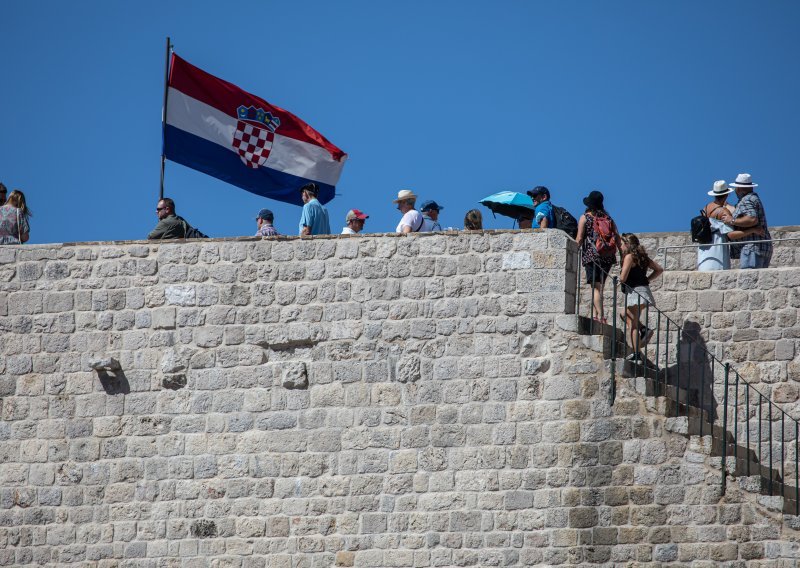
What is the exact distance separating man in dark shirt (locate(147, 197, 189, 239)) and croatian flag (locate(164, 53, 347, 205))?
1.70 m

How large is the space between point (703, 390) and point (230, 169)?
651 cm

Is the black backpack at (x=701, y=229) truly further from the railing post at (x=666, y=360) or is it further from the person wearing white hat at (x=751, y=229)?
the railing post at (x=666, y=360)

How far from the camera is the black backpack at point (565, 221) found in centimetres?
1691

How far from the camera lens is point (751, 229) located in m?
16.3

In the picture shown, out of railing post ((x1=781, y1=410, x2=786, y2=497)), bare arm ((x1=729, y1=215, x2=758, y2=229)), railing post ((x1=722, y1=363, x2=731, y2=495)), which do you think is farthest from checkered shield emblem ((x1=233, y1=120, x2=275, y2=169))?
railing post ((x1=781, y1=410, x2=786, y2=497))

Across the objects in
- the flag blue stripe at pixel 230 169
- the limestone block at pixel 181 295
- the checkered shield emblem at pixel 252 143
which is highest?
the checkered shield emblem at pixel 252 143

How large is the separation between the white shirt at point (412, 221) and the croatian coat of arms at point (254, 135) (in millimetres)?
2888

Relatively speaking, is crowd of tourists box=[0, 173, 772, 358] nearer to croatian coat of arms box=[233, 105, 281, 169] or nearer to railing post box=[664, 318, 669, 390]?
railing post box=[664, 318, 669, 390]

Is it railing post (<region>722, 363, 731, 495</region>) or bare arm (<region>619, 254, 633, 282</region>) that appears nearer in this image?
railing post (<region>722, 363, 731, 495</region>)

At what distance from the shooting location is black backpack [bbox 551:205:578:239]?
1691 cm

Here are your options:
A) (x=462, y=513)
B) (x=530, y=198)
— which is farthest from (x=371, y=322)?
(x=530, y=198)

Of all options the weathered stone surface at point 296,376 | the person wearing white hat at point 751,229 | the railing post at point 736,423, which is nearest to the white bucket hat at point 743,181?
the person wearing white hat at point 751,229

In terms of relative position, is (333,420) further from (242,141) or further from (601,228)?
(242,141)

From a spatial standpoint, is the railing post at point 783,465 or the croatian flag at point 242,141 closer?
the railing post at point 783,465
